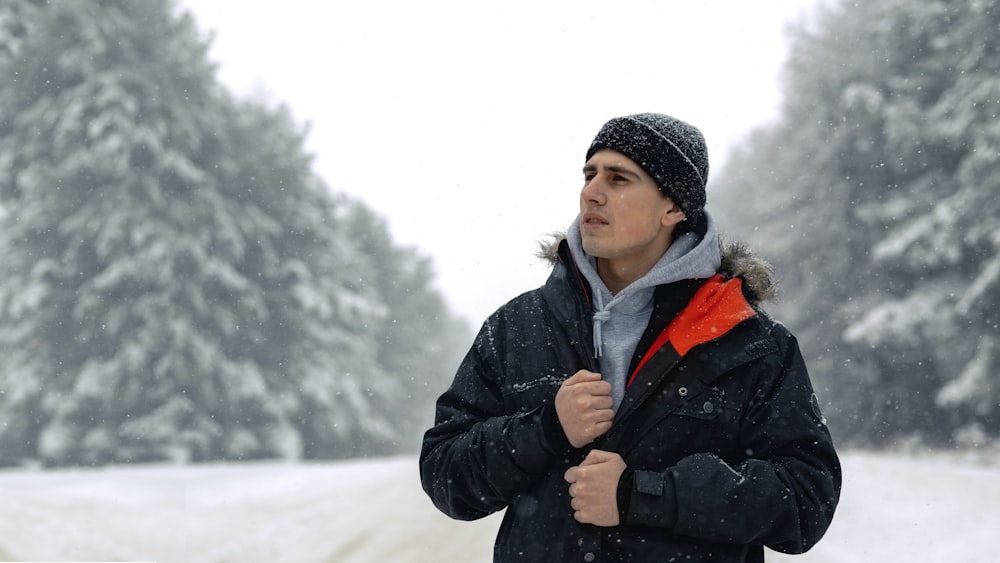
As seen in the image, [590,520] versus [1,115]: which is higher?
[1,115]

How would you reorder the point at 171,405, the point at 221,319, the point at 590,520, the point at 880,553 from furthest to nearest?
the point at 221,319 → the point at 171,405 → the point at 880,553 → the point at 590,520

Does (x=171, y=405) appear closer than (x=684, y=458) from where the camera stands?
No

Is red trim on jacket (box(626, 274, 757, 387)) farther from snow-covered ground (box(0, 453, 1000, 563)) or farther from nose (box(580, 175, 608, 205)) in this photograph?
snow-covered ground (box(0, 453, 1000, 563))

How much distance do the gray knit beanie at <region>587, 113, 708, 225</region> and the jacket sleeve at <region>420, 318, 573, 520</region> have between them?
18.8 inches

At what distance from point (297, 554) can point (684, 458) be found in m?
4.92

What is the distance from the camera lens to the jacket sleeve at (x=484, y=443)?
1.92 meters

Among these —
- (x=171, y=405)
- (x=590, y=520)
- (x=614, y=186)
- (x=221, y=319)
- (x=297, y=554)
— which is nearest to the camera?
(x=590, y=520)

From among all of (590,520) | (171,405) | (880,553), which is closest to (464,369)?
(590,520)

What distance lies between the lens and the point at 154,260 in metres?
19.8

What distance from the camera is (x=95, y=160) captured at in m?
20.3

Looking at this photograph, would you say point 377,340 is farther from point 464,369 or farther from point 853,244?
point 464,369

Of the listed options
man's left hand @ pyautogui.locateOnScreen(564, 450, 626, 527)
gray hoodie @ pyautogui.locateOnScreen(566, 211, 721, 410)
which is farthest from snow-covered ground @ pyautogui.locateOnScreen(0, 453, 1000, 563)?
man's left hand @ pyautogui.locateOnScreen(564, 450, 626, 527)

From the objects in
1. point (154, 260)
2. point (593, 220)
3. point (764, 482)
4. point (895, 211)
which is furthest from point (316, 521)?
point (895, 211)

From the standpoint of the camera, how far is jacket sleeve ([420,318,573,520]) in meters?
1.92
